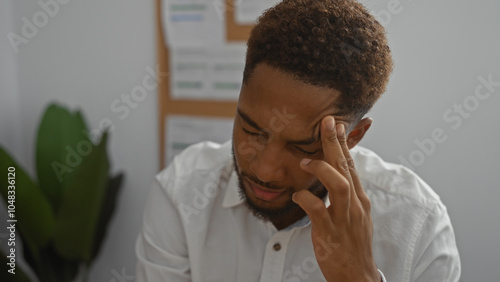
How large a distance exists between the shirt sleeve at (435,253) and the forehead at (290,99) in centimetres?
38

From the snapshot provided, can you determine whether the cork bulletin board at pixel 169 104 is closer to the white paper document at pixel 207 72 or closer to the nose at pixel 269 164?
the white paper document at pixel 207 72

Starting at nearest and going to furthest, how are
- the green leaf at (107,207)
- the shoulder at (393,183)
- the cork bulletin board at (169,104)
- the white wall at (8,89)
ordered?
the shoulder at (393,183), the cork bulletin board at (169,104), the green leaf at (107,207), the white wall at (8,89)

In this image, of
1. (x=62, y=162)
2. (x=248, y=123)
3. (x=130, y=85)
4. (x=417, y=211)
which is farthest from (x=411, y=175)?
(x=62, y=162)

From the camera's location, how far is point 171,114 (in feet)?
5.82

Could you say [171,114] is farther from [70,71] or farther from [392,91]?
[392,91]

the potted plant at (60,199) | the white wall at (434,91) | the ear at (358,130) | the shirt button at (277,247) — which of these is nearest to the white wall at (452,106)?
the white wall at (434,91)

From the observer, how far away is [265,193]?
0.95m

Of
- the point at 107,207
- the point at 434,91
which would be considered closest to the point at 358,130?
the point at 434,91

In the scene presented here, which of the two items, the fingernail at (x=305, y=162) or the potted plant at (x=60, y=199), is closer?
the fingernail at (x=305, y=162)

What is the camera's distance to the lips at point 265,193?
95cm

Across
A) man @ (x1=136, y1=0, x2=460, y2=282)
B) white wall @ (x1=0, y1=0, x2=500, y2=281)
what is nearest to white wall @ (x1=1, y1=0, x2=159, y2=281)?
white wall @ (x1=0, y1=0, x2=500, y2=281)

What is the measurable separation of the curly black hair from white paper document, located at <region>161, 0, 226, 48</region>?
2.51 ft

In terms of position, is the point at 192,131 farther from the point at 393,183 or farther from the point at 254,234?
the point at 393,183

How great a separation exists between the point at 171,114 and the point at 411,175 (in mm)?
1018
